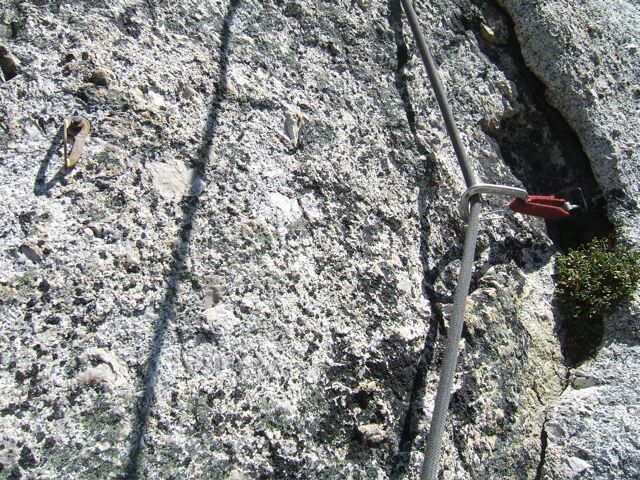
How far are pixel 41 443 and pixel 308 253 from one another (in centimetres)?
76

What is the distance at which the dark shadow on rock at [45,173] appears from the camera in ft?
4.39

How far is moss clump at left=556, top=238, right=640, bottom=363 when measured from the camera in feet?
6.48

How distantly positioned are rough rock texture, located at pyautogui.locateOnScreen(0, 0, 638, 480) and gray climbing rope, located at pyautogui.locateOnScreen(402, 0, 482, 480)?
95 millimetres

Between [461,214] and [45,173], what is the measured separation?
113cm

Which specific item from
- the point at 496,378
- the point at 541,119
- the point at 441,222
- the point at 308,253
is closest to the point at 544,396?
the point at 496,378

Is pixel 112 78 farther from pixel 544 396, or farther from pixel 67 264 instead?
pixel 544 396

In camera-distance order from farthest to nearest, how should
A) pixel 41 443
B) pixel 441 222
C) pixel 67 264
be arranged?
pixel 441 222 → pixel 67 264 → pixel 41 443

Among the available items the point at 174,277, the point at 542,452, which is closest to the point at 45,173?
the point at 174,277

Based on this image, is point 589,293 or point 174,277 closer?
point 174,277

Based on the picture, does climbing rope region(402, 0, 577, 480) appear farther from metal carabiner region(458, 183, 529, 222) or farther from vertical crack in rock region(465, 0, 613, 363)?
vertical crack in rock region(465, 0, 613, 363)

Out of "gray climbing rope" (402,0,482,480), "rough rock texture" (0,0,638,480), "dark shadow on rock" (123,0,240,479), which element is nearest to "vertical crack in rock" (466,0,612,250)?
"rough rock texture" (0,0,638,480)

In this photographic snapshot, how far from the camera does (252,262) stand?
1535 millimetres

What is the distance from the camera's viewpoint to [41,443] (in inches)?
45.4

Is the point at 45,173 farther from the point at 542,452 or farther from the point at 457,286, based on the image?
the point at 542,452
